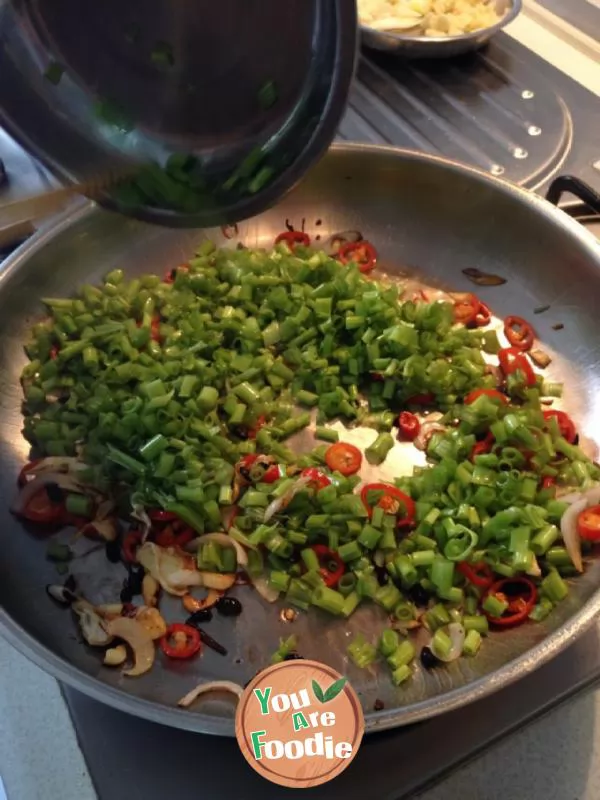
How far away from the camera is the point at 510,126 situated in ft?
6.20

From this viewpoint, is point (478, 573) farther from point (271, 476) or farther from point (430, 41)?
point (430, 41)

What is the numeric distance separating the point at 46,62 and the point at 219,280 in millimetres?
579

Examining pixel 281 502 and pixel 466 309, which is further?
pixel 466 309

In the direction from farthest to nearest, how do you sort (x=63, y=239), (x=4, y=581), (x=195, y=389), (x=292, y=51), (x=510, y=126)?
1. (x=510, y=126)
2. (x=63, y=239)
3. (x=195, y=389)
4. (x=4, y=581)
5. (x=292, y=51)

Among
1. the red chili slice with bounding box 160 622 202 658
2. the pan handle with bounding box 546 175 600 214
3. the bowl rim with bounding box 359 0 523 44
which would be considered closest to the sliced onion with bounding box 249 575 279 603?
the red chili slice with bounding box 160 622 202 658

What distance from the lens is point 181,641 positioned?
1.12m

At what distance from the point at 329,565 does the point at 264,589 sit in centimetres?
12

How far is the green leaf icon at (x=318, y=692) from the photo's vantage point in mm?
946

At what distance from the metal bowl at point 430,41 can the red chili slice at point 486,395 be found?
3.56 ft

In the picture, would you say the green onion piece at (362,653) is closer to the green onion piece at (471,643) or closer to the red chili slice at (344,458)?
the green onion piece at (471,643)

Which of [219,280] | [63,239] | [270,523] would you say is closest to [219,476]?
[270,523]

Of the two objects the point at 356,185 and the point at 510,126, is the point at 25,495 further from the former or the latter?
the point at 510,126

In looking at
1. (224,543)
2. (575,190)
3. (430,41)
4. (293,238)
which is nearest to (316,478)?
(224,543)

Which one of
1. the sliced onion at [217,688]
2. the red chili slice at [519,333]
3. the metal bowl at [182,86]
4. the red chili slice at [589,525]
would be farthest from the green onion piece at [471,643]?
the metal bowl at [182,86]
